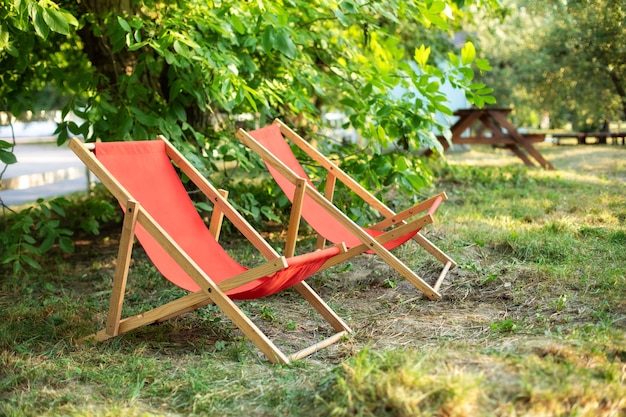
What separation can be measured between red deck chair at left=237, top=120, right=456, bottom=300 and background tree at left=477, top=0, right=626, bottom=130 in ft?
14.6

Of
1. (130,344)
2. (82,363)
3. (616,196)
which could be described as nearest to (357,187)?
(130,344)

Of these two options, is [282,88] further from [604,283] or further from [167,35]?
[604,283]

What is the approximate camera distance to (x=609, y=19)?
8.23m

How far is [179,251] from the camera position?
3143 mm

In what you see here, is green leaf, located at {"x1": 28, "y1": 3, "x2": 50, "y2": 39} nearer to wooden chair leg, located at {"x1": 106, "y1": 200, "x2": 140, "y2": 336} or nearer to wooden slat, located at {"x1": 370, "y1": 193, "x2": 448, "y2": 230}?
wooden chair leg, located at {"x1": 106, "y1": 200, "x2": 140, "y2": 336}

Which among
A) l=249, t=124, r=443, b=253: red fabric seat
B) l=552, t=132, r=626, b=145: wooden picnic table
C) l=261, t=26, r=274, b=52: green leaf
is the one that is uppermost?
l=261, t=26, r=274, b=52: green leaf

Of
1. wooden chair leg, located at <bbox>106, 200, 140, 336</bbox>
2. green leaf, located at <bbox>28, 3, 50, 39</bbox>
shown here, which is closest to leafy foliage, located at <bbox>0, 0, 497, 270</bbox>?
green leaf, located at <bbox>28, 3, 50, 39</bbox>

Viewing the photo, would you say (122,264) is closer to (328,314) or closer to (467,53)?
(328,314)

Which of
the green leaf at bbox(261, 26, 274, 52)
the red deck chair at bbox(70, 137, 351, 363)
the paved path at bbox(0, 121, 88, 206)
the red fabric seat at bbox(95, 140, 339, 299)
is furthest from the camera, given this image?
the paved path at bbox(0, 121, 88, 206)

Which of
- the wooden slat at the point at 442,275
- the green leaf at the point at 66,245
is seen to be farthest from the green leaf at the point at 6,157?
the wooden slat at the point at 442,275

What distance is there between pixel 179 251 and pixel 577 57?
30.0 feet

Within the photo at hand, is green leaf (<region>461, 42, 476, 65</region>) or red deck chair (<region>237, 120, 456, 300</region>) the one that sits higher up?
green leaf (<region>461, 42, 476, 65</region>)

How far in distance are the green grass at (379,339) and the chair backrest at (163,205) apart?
14.3 inches

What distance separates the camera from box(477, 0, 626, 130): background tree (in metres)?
8.49
